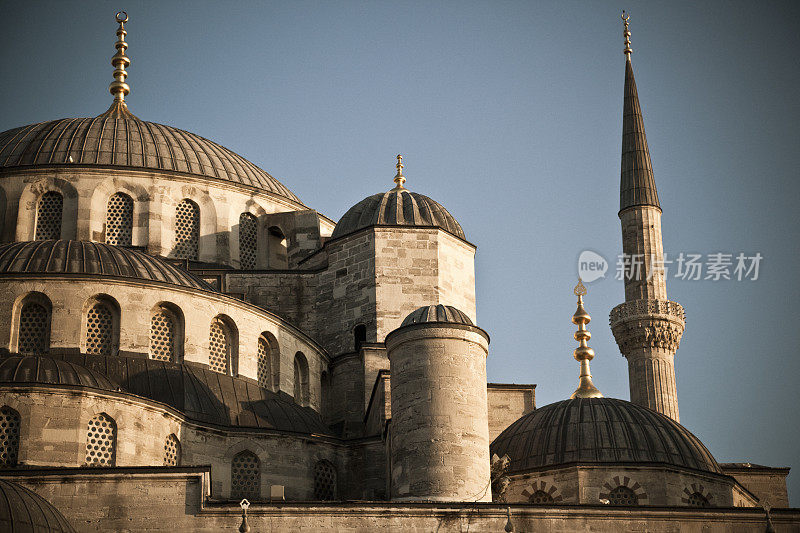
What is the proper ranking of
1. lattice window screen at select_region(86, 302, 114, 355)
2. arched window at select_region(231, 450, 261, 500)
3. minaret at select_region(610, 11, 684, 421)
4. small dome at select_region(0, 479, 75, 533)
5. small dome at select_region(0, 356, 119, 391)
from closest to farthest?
small dome at select_region(0, 479, 75, 533) → small dome at select_region(0, 356, 119, 391) → arched window at select_region(231, 450, 261, 500) → lattice window screen at select_region(86, 302, 114, 355) → minaret at select_region(610, 11, 684, 421)

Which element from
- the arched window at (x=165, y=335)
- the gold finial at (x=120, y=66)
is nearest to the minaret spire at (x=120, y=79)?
the gold finial at (x=120, y=66)

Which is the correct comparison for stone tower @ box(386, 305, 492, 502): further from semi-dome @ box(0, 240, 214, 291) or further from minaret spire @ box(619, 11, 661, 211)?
minaret spire @ box(619, 11, 661, 211)

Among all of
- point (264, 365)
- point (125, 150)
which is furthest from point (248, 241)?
point (264, 365)

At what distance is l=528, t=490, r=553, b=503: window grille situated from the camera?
96.1ft

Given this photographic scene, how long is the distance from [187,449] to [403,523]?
4586 mm

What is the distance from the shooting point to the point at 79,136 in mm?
38688

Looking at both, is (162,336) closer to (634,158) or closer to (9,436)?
(9,436)

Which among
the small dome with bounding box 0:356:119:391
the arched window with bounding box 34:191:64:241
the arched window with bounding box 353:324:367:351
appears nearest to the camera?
the small dome with bounding box 0:356:119:391

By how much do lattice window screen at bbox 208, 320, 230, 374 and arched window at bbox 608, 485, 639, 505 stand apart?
787cm

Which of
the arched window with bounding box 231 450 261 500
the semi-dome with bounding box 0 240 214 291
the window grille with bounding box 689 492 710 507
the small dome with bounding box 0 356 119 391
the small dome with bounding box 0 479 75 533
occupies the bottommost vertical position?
the small dome with bounding box 0 479 75 533

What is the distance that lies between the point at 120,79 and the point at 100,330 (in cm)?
1590

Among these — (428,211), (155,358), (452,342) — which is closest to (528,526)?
(452,342)

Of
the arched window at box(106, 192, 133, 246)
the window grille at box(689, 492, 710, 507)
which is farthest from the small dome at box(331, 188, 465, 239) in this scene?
the window grille at box(689, 492, 710, 507)

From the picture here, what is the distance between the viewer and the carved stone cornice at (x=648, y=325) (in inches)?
1532
